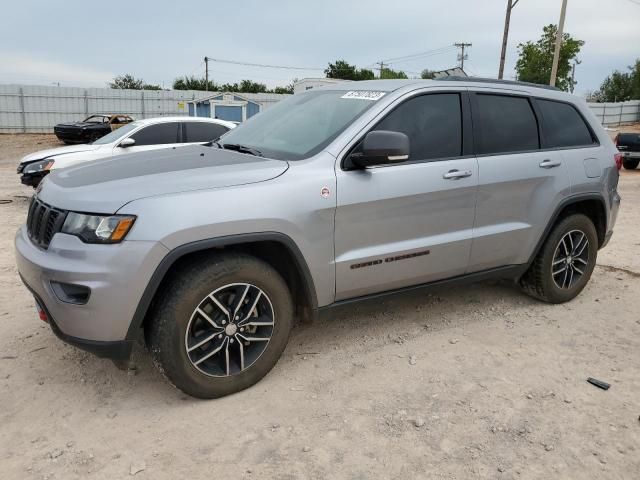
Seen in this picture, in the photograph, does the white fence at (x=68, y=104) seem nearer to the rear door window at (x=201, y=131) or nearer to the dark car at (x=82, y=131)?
the dark car at (x=82, y=131)

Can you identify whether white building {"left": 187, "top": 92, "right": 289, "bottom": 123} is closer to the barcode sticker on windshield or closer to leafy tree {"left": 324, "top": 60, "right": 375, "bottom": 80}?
the barcode sticker on windshield

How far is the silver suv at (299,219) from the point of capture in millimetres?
2730

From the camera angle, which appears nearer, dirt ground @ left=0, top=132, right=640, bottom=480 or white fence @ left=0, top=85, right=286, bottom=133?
dirt ground @ left=0, top=132, right=640, bottom=480

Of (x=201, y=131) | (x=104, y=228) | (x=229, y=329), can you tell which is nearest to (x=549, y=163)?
(x=229, y=329)

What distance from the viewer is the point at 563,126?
4.48 metres

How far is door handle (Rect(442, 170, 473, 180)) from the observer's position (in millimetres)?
3674

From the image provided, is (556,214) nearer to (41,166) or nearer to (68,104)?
(41,166)

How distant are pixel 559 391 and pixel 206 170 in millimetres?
2426

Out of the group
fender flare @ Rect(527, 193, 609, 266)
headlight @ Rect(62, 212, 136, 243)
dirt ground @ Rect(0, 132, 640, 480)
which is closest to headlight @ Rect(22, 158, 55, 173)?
dirt ground @ Rect(0, 132, 640, 480)

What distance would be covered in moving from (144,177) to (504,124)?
2.64 metres

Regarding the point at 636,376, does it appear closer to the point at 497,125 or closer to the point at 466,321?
the point at 466,321

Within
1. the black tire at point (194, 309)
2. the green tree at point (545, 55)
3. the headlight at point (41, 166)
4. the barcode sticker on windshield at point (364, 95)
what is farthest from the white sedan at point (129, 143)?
the green tree at point (545, 55)

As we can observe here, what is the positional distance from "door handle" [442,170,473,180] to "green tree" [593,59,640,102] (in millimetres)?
64075

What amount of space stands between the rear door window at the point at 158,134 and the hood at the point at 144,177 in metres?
6.20
